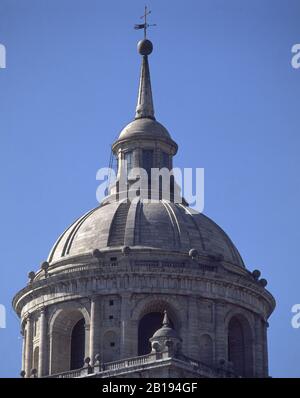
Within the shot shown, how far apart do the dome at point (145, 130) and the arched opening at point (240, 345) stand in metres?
15.3

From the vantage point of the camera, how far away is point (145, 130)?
407 feet

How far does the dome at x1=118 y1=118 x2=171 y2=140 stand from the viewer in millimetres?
123750

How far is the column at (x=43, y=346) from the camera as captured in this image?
374 feet

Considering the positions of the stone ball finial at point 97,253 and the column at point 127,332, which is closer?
the column at point 127,332

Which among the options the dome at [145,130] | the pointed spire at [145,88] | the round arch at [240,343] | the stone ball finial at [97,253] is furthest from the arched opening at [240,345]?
the pointed spire at [145,88]

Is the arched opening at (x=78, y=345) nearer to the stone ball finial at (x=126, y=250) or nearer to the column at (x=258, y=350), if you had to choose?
the stone ball finial at (x=126, y=250)

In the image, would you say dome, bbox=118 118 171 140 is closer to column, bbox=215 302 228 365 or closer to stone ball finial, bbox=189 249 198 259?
stone ball finial, bbox=189 249 198 259

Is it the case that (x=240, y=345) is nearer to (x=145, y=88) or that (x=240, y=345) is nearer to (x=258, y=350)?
(x=258, y=350)

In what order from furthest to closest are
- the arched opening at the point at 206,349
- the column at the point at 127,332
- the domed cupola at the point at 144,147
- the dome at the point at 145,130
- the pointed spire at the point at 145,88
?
the pointed spire at the point at 145,88, the dome at the point at 145,130, the domed cupola at the point at 144,147, the arched opening at the point at 206,349, the column at the point at 127,332

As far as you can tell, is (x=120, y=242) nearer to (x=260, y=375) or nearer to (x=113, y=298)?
(x=113, y=298)

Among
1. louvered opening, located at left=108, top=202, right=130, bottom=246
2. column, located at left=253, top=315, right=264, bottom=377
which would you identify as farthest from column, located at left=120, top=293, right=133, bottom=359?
column, located at left=253, top=315, right=264, bottom=377
